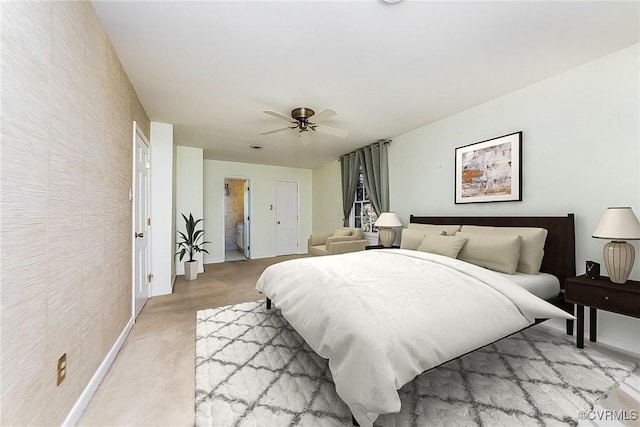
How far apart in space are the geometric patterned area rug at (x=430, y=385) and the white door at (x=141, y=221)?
3.63 feet

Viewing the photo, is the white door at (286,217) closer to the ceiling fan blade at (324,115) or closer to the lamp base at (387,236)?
the lamp base at (387,236)

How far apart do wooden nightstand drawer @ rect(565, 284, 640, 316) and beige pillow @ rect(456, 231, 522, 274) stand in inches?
16.2

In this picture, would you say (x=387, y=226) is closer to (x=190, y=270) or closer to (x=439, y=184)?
(x=439, y=184)

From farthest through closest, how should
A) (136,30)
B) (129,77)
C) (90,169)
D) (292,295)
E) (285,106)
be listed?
(285,106) → (129,77) → (292,295) → (136,30) → (90,169)

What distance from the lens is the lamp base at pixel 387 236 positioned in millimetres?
4066

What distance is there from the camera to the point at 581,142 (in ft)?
7.57

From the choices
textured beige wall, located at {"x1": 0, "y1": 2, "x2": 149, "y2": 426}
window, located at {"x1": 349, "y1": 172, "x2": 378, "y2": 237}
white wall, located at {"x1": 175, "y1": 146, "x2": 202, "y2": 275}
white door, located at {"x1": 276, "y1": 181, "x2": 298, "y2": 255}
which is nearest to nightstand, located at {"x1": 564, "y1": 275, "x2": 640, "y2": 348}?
window, located at {"x1": 349, "y1": 172, "x2": 378, "y2": 237}

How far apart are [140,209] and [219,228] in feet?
10.3

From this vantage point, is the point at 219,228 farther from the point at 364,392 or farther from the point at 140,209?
the point at 364,392

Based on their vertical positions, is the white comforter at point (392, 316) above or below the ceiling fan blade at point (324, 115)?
below

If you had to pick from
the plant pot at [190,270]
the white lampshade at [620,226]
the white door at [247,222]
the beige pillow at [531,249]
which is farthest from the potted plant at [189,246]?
the white lampshade at [620,226]

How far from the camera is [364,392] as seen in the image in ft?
3.87

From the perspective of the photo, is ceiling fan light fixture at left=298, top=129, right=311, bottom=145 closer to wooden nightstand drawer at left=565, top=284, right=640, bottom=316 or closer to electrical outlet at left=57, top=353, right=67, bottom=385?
electrical outlet at left=57, top=353, right=67, bottom=385

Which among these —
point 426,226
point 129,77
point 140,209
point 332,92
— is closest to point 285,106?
point 332,92
